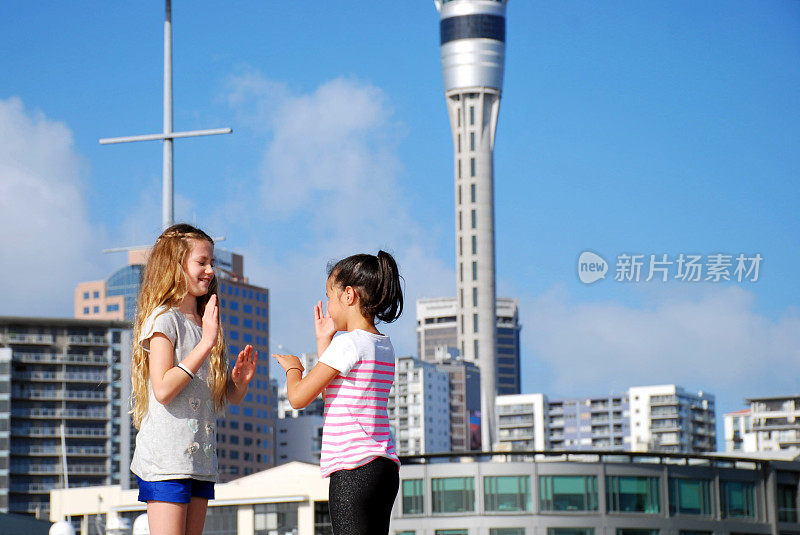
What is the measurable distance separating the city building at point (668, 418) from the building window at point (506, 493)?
4627 inches

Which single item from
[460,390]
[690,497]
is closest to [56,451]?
[690,497]

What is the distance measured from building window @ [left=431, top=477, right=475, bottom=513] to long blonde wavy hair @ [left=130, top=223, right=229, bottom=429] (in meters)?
66.5

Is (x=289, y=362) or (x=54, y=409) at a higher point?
(x=54, y=409)

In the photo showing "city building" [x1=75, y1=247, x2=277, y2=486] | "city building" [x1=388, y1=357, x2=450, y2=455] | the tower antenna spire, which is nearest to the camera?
the tower antenna spire

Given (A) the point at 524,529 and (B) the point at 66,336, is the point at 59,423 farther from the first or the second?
(A) the point at 524,529

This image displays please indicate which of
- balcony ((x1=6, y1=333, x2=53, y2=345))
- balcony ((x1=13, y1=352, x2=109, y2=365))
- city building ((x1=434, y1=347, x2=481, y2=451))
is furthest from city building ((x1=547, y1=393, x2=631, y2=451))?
balcony ((x1=6, y1=333, x2=53, y2=345))

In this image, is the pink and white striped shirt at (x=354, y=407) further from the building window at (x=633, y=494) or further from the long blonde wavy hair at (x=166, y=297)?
the building window at (x=633, y=494)

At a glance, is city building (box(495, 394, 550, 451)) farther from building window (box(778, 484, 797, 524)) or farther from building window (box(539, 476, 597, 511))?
building window (box(539, 476, 597, 511))

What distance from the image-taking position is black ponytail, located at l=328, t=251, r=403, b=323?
18.4 feet

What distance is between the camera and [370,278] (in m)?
5.59

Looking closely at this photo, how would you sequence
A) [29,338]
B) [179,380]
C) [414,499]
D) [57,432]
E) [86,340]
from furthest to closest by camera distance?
1. [86,340]
2. [29,338]
3. [57,432]
4. [414,499]
5. [179,380]

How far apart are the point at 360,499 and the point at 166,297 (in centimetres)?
119

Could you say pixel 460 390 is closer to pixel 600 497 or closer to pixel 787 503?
pixel 787 503

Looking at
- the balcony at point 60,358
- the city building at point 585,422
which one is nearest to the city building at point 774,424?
the city building at point 585,422
